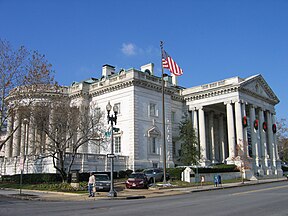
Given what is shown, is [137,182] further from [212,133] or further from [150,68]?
[150,68]

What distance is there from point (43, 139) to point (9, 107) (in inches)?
426

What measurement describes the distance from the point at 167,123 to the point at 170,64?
14781mm

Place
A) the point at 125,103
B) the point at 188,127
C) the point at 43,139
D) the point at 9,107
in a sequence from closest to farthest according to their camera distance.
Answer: the point at 9,107, the point at 43,139, the point at 125,103, the point at 188,127

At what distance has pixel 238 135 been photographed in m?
51.3

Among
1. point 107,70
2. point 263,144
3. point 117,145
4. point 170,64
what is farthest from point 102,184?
point 263,144

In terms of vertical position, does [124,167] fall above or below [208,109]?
below

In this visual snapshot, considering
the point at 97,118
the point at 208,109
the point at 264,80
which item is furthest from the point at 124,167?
the point at 264,80

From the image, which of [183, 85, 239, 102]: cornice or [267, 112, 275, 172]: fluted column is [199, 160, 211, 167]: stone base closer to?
[183, 85, 239, 102]: cornice

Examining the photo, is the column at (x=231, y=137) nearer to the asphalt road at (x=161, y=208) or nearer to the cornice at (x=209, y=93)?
the cornice at (x=209, y=93)

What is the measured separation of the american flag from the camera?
1453 inches

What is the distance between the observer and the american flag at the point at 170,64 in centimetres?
3691

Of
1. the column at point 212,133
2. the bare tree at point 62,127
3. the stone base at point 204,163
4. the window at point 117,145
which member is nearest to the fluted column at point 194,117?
the column at point 212,133

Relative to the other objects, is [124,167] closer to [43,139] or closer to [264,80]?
[43,139]

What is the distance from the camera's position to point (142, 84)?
47.1 m
